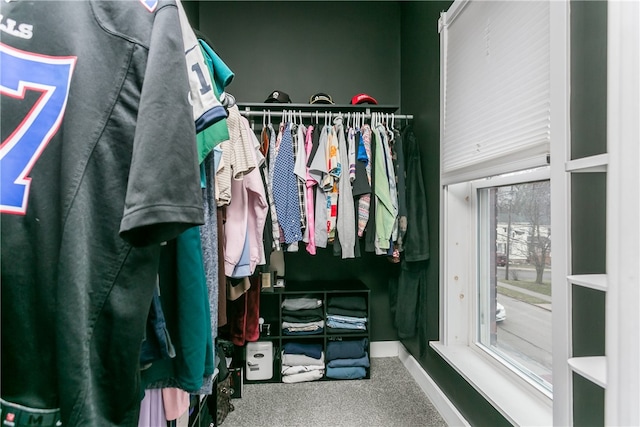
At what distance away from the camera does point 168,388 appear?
0.78m

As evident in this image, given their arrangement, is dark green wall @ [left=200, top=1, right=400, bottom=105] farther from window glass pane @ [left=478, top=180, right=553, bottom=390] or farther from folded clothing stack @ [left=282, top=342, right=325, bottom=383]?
folded clothing stack @ [left=282, top=342, right=325, bottom=383]

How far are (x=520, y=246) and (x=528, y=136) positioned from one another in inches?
24.6

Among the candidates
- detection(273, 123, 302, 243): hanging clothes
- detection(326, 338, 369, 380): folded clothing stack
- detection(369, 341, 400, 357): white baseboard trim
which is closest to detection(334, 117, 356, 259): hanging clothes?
detection(273, 123, 302, 243): hanging clothes

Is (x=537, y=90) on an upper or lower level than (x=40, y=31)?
upper

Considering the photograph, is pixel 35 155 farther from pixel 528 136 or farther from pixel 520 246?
pixel 520 246

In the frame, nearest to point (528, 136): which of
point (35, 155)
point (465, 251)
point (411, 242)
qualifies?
point (465, 251)

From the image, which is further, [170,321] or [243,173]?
[243,173]

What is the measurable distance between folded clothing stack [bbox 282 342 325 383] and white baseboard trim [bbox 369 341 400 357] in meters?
0.55

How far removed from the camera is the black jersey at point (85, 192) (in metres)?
0.51

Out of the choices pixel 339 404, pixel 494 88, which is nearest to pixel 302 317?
pixel 339 404

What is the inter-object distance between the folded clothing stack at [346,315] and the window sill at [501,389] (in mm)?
604

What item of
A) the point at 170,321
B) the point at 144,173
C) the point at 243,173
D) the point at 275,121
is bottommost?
the point at 170,321

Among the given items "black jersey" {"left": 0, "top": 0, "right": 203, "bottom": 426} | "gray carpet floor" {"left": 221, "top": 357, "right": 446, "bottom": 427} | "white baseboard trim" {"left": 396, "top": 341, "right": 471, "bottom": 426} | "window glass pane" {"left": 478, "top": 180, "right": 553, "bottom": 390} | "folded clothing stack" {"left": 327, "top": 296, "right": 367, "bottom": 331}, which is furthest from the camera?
"folded clothing stack" {"left": 327, "top": 296, "right": 367, "bottom": 331}

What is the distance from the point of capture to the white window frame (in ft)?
3.20
